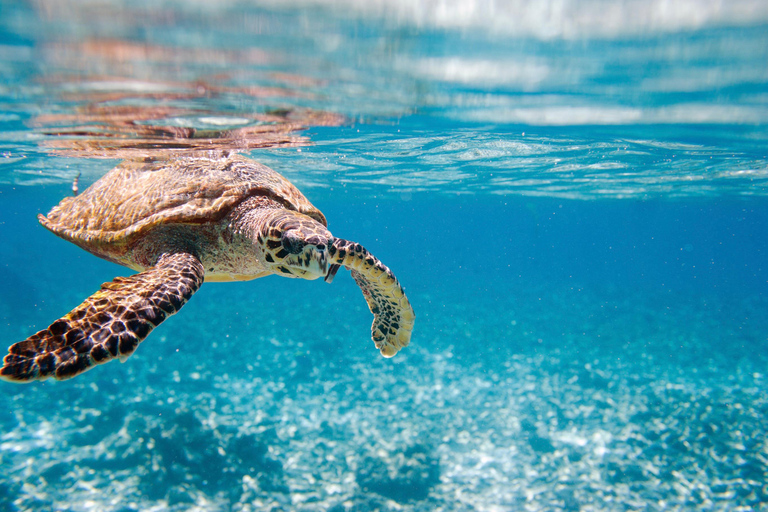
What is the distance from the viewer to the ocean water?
5.27m

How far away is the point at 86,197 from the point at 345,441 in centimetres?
659

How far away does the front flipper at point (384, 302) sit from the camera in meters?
4.49

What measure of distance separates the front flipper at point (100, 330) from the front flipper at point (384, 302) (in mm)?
1687

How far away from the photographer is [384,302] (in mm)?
5527

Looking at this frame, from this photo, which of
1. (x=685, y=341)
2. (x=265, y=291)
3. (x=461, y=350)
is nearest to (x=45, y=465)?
(x=461, y=350)

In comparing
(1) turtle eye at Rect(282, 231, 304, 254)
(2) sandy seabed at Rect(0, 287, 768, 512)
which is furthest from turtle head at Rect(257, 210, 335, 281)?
(2) sandy seabed at Rect(0, 287, 768, 512)

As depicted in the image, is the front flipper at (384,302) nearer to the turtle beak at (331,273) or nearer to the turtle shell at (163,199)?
the turtle beak at (331,273)

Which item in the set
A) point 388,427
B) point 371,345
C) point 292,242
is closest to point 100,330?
point 292,242

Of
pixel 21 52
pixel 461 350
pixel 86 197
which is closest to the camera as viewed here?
pixel 21 52

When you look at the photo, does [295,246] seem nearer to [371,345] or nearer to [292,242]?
[292,242]

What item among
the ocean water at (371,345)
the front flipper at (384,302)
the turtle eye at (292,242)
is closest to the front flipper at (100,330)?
the turtle eye at (292,242)

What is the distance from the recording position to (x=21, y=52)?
5.24 meters

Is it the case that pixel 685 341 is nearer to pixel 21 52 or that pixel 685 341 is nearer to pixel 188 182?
pixel 188 182

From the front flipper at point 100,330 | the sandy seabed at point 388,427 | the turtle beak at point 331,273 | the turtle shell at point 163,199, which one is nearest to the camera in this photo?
the front flipper at point 100,330
